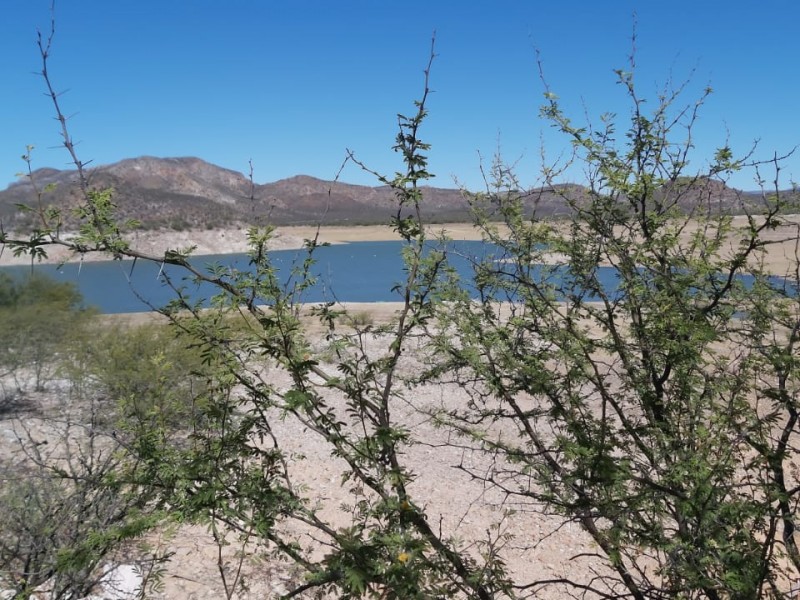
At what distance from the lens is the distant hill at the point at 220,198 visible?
234 cm

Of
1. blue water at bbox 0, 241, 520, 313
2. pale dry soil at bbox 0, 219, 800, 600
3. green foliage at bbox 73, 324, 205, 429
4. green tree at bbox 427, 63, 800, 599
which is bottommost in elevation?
blue water at bbox 0, 241, 520, 313

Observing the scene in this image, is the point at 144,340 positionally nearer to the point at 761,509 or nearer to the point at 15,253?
the point at 15,253

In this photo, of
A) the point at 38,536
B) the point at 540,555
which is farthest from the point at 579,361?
the point at 540,555

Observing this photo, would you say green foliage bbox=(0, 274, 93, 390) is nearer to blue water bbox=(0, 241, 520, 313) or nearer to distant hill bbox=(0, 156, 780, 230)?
distant hill bbox=(0, 156, 780, 230)

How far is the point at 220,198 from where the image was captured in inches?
6476

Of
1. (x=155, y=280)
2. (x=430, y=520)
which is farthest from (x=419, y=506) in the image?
(x=155, y=280)

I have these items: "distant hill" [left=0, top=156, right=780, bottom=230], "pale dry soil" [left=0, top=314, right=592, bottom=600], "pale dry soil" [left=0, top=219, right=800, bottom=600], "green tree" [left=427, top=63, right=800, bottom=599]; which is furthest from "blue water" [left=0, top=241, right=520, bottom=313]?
"green tree" [left=427, top=63, right=800, bottom=599]

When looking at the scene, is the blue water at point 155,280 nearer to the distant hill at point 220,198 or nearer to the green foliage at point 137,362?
the distant hill at point 220,198

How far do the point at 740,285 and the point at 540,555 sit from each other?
5162 millimetres

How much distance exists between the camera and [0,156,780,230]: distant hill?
2342 mm

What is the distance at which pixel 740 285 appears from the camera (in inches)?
145

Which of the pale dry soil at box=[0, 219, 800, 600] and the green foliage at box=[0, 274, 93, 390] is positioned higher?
the green foliage at box=[0, 274, 93, 390]

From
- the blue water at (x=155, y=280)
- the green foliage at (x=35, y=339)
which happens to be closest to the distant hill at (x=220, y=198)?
the green foliage at (x=35, y=339)

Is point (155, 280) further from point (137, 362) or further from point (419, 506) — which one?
point (419, 506)
